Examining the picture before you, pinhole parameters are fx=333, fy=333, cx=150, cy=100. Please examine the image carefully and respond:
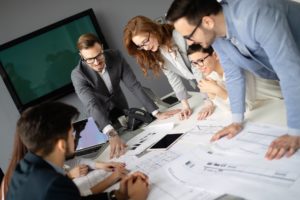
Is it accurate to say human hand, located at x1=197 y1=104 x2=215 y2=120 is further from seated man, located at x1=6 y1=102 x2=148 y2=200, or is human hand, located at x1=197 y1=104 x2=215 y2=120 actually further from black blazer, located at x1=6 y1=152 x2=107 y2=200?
black blazer, located at x1=6 y1=152 x2=107 y2=200

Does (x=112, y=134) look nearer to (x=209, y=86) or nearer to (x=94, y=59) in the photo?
(x=94, y=59)

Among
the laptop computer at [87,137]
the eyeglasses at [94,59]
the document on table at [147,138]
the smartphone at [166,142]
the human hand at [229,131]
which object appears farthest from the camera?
the eyeglasses at [94,59]

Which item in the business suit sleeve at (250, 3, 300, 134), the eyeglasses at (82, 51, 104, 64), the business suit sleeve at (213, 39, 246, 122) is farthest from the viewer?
the eyeglasses at (82, 51, 104, 64)

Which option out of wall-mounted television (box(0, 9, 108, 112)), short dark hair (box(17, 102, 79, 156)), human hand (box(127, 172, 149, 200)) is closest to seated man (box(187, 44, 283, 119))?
human hand (box(127, 172, 149, 200))

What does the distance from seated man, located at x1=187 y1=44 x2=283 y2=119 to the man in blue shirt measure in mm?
149

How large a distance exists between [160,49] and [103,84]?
55cm

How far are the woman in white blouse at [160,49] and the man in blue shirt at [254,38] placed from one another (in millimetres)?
510

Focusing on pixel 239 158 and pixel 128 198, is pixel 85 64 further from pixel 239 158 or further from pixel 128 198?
pixel 239 158

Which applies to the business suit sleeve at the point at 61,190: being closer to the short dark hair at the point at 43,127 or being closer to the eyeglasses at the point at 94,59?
the short dark hair at the point at 43,127

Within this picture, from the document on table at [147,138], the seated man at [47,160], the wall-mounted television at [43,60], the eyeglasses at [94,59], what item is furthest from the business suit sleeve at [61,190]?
the wall-mounted television at [43,60]

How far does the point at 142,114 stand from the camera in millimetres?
2078

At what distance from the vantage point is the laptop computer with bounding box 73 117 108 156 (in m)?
1.96

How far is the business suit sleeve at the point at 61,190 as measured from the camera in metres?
0.99

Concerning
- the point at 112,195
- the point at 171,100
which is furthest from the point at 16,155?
the point at 171,100
